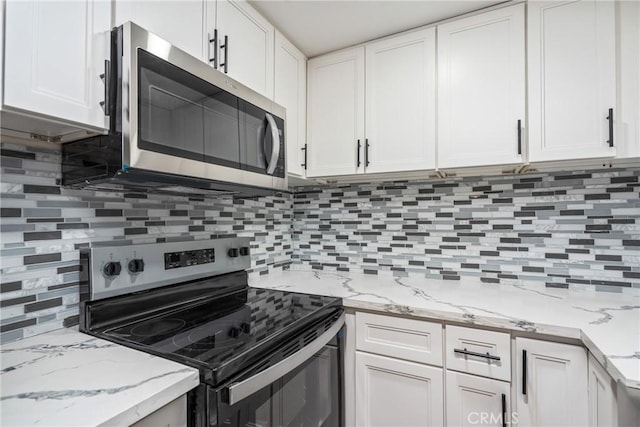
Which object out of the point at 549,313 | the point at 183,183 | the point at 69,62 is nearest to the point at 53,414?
the point at 183,183

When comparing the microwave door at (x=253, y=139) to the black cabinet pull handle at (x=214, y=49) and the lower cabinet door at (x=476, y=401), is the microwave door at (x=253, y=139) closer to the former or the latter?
the black cabinet pull handle at (x=214, y=49)

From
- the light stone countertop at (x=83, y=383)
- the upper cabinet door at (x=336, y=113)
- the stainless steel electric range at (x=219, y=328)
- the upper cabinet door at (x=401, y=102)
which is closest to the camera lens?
the light stone countertop at (x=83, y=383)

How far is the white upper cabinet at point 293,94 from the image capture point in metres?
1.66

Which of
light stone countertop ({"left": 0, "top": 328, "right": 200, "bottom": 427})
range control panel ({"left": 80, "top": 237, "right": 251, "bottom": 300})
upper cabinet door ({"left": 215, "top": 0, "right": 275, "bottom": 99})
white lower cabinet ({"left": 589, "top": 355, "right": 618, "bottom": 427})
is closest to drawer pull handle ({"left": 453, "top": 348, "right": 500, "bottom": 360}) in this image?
white lower cabinet ({"left": 589, "top": 355, "right": 618, "bottom": 427})

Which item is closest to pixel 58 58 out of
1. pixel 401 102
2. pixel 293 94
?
pixel 293 94

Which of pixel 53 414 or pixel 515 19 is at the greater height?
pixel 515 19

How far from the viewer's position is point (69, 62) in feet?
2.69

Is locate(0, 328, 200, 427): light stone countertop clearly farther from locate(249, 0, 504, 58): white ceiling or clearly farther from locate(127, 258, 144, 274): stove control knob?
locate(249, 0, 504, 58): white ceiling

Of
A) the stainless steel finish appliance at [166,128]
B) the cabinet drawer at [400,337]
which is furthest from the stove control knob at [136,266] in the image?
the cabinet drawer at [400,337]

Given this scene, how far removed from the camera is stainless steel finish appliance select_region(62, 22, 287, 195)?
874 millimetres

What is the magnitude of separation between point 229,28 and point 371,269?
1483 mm

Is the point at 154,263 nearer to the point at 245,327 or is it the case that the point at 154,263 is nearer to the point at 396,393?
the point at 245,327

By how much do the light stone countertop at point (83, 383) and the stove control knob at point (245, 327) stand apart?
0.86 ft

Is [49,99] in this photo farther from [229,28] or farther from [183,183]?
[229,28]
